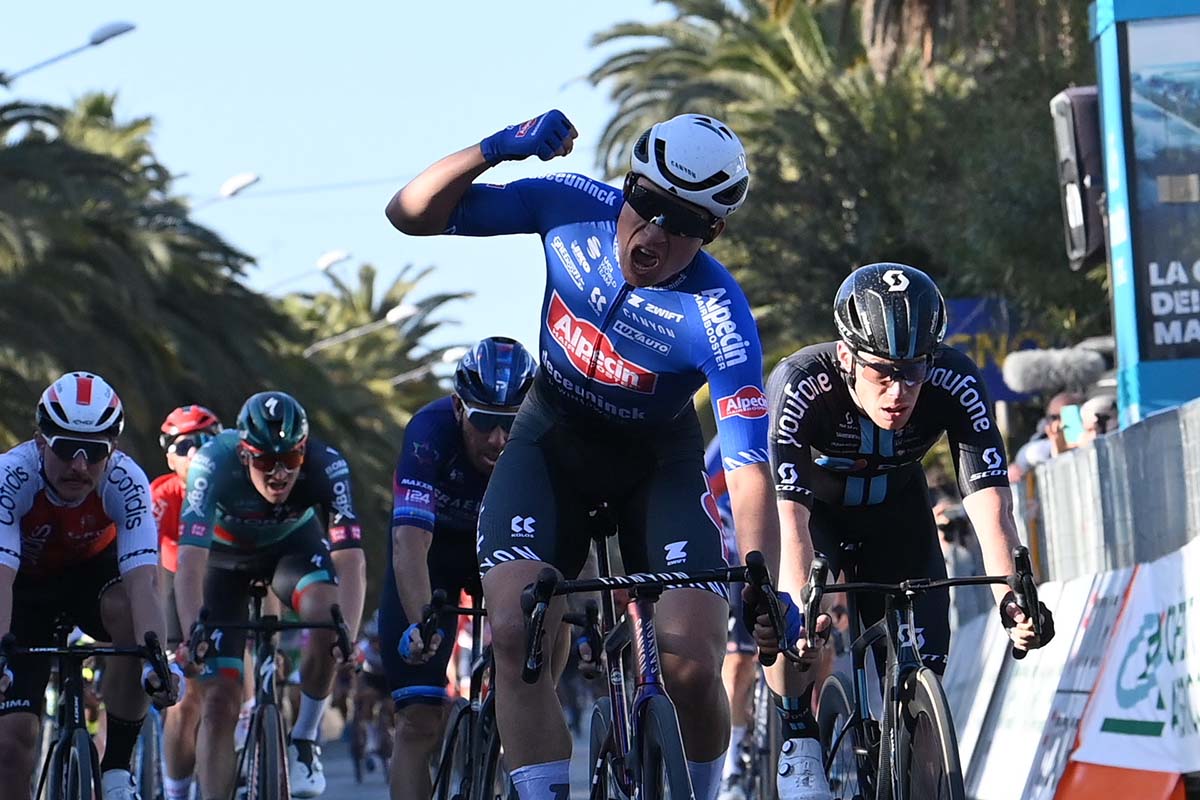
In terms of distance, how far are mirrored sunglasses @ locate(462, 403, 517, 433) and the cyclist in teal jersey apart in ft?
5.22

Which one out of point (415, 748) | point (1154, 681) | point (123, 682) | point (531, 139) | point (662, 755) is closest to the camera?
point (662, 755)

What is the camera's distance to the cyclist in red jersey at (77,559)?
8.59 meters

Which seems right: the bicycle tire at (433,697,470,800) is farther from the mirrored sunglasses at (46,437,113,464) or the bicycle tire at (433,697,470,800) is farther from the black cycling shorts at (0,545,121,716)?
the mirrored sunglasses at (46,437,113,464)

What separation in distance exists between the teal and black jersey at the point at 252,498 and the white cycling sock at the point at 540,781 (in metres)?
4.58

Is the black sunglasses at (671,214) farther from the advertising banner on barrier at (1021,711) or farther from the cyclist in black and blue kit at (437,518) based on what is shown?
the advertising banner on barrier at (1021,711)

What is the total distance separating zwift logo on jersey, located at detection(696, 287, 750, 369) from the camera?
21.9ft

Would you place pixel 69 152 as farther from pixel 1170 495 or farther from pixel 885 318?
pixel 885 318

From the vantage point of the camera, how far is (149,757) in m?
12.5

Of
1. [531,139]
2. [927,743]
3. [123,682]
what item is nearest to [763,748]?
[123,682]

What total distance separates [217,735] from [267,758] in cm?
96

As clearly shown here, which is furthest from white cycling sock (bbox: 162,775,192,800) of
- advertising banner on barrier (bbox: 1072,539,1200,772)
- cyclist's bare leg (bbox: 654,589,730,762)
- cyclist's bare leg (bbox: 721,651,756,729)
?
cyclist's bare leg (bbox: 654,589,730,762)

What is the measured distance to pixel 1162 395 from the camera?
14.7 metres

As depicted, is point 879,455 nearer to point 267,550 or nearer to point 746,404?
point 746,404

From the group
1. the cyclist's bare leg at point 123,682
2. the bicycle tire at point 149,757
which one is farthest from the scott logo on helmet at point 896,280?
the bicycle tire at point 149,757
